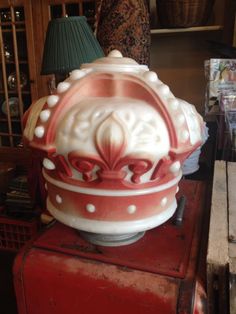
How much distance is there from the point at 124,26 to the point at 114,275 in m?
1.07

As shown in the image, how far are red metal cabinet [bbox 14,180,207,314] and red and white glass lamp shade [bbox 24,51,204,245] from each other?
0.25ft

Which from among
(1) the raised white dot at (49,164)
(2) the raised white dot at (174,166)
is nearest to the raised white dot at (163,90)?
(2) the raised white dot at (174,166)

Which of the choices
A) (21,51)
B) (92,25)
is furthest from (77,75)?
(21,51)

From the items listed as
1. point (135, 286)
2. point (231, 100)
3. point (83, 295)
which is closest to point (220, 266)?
point (135, 286)

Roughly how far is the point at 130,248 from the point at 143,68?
35 centimetres

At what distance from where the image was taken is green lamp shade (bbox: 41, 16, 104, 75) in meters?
0.98

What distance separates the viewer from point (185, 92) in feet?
5.26

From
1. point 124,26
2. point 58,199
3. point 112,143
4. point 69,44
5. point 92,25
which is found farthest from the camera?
point 92,25

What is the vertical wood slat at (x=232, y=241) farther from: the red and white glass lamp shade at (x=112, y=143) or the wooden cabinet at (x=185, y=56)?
the wooden cabinet at (x=185, y=56)

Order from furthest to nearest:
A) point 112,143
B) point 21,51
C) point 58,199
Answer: point 21,51 < point 58,199 < point 112,143

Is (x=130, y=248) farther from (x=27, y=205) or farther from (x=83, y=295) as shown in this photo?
(x=27, y=205)

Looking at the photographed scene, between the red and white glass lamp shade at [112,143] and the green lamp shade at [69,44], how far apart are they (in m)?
0.46

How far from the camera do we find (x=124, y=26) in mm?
1280

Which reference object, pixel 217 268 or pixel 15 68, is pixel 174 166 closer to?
pixel 217 268
